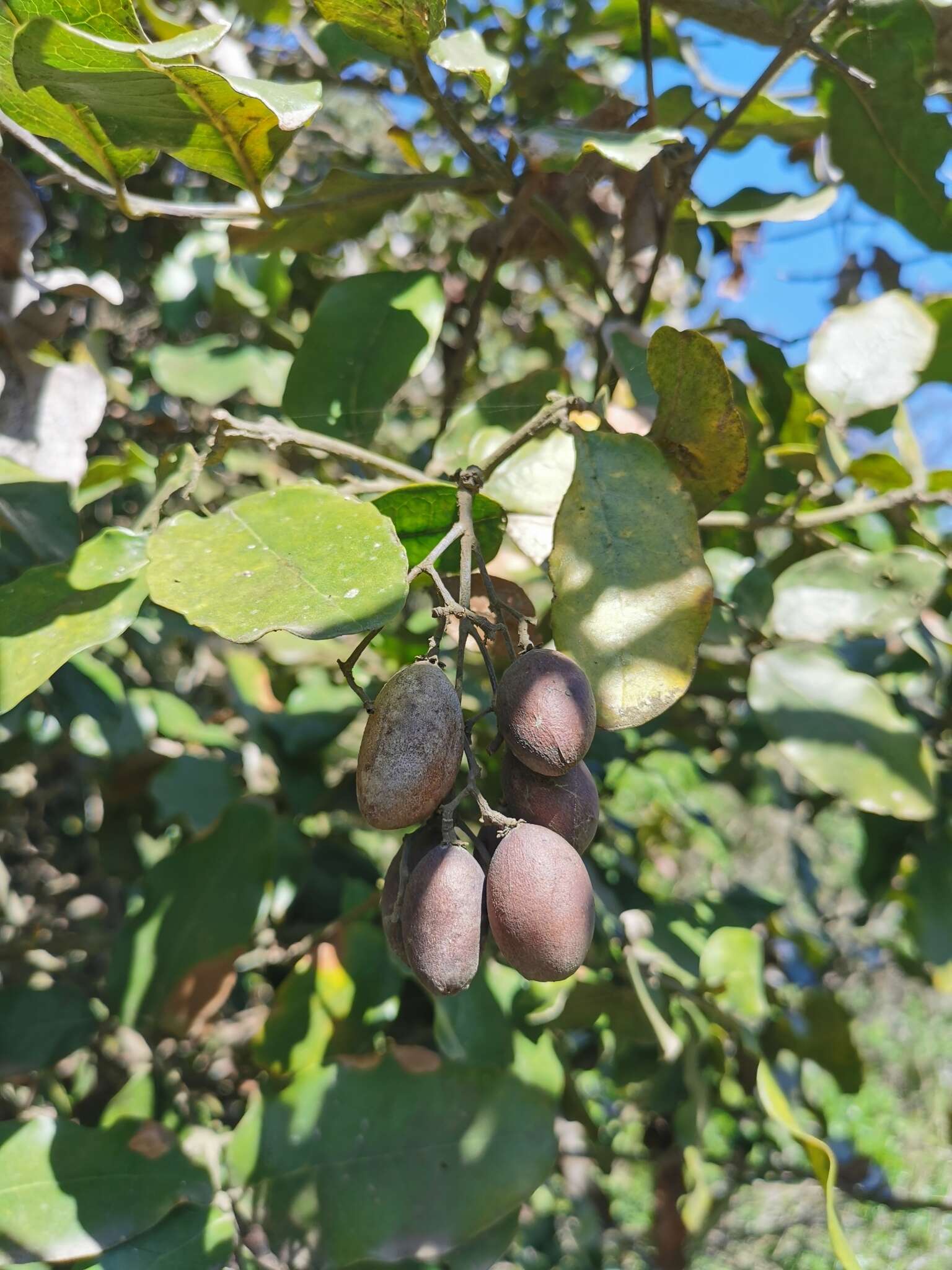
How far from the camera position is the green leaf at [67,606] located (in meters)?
0.61

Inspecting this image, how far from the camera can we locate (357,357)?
3.19ft

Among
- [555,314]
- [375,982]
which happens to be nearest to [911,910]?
[375,982]

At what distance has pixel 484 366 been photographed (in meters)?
2.34

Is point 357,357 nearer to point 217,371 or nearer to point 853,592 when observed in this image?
point 217,371

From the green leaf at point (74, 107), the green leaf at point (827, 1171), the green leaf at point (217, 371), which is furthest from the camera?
the green leaf at point (217, 371)

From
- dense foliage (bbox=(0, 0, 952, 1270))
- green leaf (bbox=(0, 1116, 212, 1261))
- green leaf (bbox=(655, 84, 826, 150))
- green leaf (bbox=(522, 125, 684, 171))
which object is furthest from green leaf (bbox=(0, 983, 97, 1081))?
green leaf (bbox=(655, 84, 826, 150))

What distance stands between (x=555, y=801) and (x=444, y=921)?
3.7 inches

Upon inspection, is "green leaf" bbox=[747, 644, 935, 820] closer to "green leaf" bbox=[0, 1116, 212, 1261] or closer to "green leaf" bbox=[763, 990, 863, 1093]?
"green leaf" bbox=[763, 990, 863, 1093]

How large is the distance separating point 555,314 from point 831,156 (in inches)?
60.0

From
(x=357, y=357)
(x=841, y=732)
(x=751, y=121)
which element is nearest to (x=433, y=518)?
(x=357, y=357)

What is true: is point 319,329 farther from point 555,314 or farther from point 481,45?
point 555,314

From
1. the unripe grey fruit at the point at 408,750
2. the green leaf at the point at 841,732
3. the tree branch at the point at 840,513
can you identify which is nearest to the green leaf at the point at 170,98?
the unripe grey fruit at the point at 408,750

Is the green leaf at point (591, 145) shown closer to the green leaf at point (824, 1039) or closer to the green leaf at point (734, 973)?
the green leaf at point (734, 973)

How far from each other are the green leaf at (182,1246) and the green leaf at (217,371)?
834 mm
